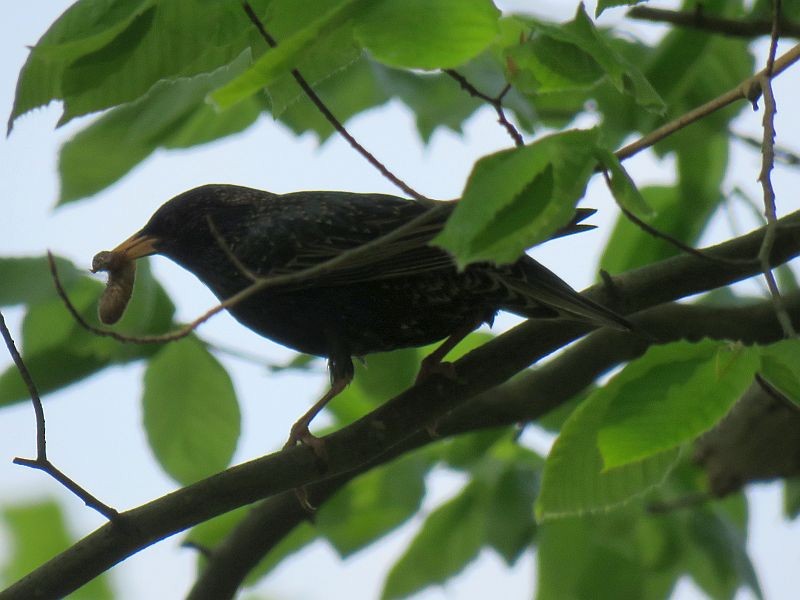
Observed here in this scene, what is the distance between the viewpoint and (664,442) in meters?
1.93

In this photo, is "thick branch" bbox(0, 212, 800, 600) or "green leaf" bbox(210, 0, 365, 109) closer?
"green leaf" bbox(210, 0, 365, 109)

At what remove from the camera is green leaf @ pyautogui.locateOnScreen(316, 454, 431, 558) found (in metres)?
4.68

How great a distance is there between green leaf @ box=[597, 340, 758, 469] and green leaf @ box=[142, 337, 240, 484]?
2053 millimetres

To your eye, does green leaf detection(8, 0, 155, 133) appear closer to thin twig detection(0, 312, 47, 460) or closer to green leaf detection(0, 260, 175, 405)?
thin twig detection(0, 312, 47, 460)

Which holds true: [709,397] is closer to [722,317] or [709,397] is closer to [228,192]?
[722,317]

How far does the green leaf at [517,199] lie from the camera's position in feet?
6.01

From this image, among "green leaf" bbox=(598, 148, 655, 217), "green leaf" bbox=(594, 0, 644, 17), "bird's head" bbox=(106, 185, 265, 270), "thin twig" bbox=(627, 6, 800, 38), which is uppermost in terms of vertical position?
"bird's head" bbox=(106, 185, 265, 270)

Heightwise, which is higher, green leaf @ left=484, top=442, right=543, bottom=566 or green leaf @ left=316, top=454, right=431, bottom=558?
green leaf @ left=316, top=454, right=431, bottom=558

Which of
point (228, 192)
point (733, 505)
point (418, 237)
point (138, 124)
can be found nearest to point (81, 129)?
point (138, 124)

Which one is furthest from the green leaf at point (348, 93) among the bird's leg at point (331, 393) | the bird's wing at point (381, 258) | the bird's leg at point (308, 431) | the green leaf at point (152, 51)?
the green leaf at point (152, 51)

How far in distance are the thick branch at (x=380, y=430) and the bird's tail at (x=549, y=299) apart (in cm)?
7

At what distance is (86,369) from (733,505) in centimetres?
336

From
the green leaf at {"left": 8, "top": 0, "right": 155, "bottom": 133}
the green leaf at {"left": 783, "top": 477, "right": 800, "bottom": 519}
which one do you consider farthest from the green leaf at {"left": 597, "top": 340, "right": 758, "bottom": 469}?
the green leaf at {"left": 783, "top": 477, "right": 800, "bottom": 519}

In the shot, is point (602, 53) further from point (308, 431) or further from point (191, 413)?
point (191, 413)
